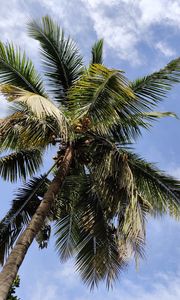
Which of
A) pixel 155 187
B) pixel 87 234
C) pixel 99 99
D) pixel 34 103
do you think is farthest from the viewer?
pixel 87 234

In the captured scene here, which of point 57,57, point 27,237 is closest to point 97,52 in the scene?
point 57,57

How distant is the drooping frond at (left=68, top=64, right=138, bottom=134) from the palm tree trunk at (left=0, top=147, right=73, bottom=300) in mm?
791

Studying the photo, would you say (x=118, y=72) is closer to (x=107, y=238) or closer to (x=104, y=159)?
(x=104, y=159)

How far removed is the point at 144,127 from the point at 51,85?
269cm

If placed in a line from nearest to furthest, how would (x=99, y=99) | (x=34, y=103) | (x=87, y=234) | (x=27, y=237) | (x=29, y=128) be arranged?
(x=34, y=103)
(x=27, y=237)
(x=29, y=128)
(x=99, y=99)
(x=87, y=234)

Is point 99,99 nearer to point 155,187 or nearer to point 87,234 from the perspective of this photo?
point 155,187

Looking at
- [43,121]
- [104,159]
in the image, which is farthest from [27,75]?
[104,159]

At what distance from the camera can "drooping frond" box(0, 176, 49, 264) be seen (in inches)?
430

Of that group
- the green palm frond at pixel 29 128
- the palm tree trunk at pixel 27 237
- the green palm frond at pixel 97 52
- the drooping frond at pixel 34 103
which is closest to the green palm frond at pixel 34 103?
the drooping frond at pixel 34 103

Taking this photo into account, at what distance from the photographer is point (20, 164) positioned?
12.3 metres

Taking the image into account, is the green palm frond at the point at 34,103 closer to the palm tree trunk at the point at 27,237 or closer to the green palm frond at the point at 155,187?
the palm tree trunk at the point at 27,237

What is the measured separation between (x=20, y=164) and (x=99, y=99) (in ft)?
11.5

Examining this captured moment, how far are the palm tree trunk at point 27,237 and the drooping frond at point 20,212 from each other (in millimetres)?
1872

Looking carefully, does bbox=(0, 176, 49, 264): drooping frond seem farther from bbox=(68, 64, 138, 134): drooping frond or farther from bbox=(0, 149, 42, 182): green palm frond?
bbox=(68, 64, 138, 134): drooping frond
